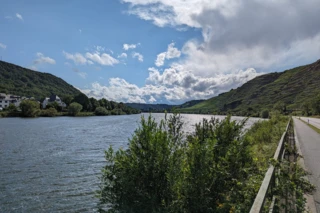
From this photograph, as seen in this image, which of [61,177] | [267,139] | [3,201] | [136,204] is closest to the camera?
[136,204]

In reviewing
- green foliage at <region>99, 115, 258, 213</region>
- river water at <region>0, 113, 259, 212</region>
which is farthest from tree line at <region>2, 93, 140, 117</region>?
green foliage at <region>99, 115, 258, 213</region>

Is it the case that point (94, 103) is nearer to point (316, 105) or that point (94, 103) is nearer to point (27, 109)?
point (27, 109)

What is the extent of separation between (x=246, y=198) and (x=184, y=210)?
205 cm

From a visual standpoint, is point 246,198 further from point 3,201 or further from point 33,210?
point 3,201

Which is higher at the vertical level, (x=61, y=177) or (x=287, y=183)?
(x=287, y=183)

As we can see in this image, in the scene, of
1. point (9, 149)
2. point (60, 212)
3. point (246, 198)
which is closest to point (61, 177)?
point (60, 212)

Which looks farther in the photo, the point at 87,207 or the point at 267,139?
the point at 267,139

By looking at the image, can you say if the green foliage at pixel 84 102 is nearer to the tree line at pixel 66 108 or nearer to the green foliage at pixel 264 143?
the tree line at pixel 66 108

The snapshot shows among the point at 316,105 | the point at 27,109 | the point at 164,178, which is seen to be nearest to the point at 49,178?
the point at 164,178

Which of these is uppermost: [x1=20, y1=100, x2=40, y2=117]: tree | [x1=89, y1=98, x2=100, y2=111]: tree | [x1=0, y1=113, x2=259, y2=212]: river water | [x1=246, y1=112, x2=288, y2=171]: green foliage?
[x1=89, y1=98, x2=100, y2=111]: tree

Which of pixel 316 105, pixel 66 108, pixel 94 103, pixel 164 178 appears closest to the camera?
pixel 164 178

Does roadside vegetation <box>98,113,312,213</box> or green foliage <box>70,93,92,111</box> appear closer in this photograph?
roadside vegetation <box>98,113,312,213</box>

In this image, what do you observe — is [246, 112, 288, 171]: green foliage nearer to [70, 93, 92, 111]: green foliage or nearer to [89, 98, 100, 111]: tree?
[70, 93, 92, 111]: green foliage

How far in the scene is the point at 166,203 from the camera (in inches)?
295
